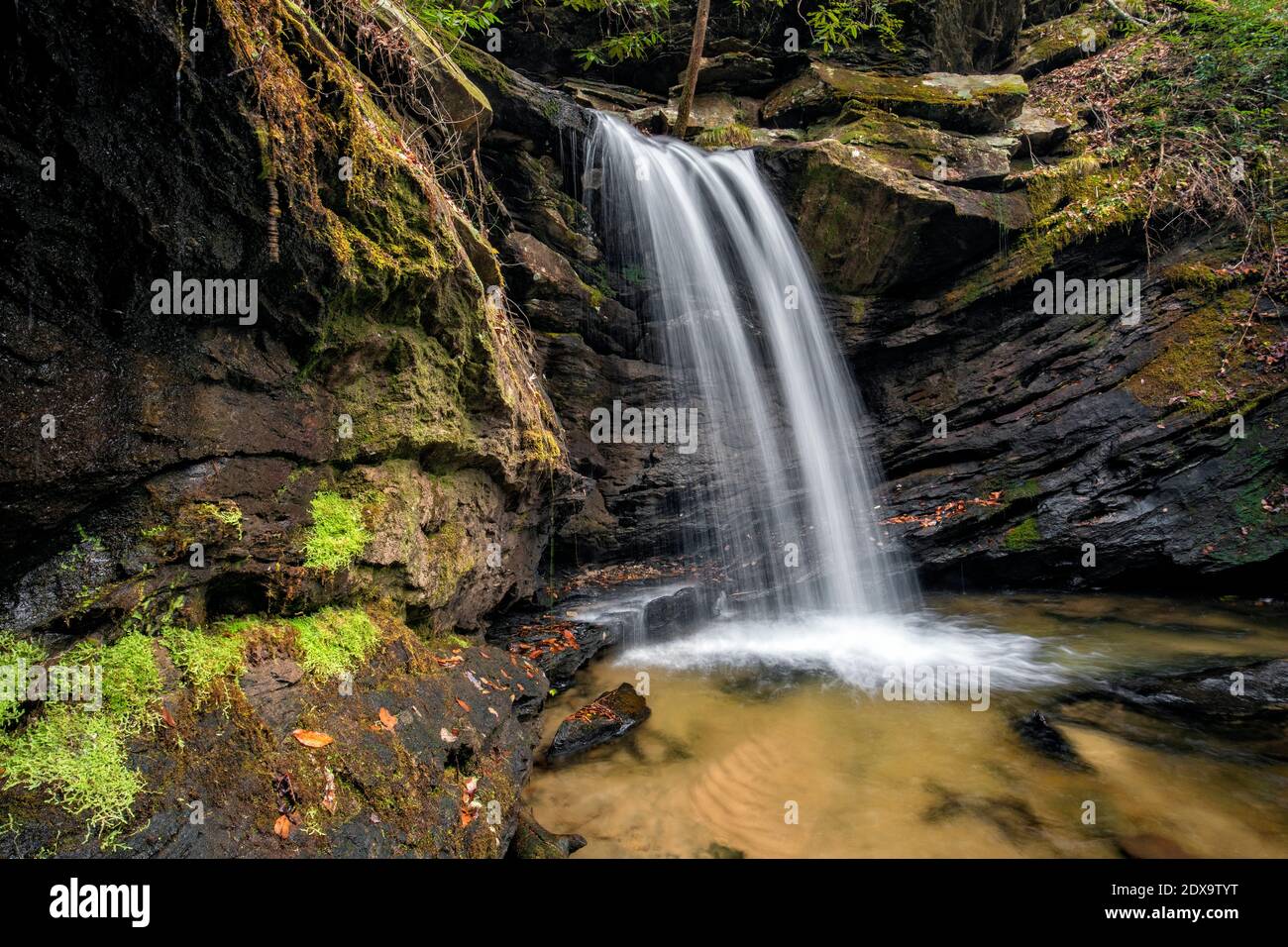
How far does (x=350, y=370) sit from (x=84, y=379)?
1.40m

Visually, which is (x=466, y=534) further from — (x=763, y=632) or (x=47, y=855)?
(x=763, y=632)

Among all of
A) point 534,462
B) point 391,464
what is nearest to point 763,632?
point 534,462

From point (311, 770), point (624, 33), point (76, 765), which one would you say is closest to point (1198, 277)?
point (624, 33)

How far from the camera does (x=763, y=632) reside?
7.52 meters

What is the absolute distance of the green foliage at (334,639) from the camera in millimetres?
3045

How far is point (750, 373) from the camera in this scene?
934 centimetres

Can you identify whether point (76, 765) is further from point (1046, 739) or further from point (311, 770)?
point (1046, 739)

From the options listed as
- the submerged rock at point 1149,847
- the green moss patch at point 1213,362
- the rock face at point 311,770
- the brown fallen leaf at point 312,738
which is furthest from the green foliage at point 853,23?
the brown fallen leaf at point 312,738

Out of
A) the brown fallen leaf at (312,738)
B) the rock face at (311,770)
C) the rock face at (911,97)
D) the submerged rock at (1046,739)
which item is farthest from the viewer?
the rock face at (911,97)

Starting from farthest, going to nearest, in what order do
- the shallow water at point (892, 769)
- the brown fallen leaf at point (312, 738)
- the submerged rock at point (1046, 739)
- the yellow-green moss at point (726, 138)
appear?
1. the yellow-green moss at point (726, 138)
2. the submerged rock at point (1046, 739)
3. the shallow water at point (892, 769)
4. the brown fallen leaf at point (312, 738)

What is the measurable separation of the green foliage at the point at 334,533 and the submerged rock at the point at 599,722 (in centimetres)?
215

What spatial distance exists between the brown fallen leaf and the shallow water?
1.66 metres

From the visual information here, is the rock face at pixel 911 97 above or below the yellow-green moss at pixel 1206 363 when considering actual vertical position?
above

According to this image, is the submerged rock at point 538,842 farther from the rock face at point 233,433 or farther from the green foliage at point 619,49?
the green foliage at point 619,49
